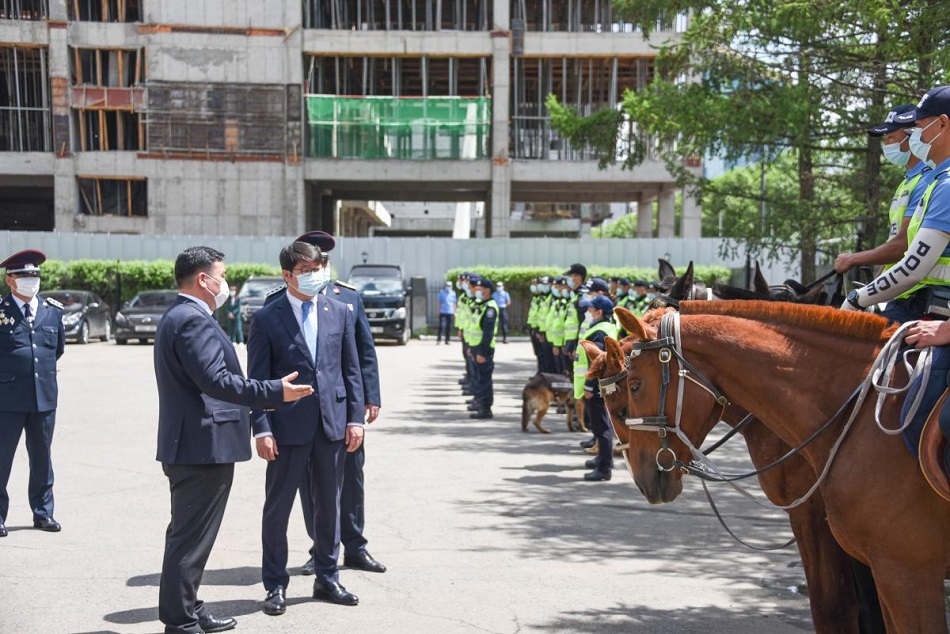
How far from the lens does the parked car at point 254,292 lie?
29.1 metres

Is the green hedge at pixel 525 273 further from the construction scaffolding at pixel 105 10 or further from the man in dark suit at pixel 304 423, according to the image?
the man in dark suit at pixel 304 423

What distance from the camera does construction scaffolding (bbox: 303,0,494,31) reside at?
41.2 metres

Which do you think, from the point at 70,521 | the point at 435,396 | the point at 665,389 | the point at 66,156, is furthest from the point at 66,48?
the point at 665,389

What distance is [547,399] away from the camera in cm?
1309

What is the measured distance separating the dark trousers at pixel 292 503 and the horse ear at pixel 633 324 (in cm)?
265

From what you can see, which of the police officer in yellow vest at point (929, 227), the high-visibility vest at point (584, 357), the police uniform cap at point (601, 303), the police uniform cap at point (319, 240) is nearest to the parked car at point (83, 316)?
the high-visibility vest at point (584, 357)

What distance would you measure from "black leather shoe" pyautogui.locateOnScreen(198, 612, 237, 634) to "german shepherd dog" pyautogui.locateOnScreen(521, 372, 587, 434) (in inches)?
312

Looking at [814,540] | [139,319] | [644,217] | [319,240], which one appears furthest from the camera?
[644,217]

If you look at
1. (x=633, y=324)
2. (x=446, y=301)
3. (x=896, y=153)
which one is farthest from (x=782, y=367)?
(x=446, y=301)

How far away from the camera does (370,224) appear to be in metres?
Answer: 71.4

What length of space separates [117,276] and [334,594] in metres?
30.6

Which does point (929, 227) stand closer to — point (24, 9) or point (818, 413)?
point (818, 413)

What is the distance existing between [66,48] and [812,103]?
35.3m

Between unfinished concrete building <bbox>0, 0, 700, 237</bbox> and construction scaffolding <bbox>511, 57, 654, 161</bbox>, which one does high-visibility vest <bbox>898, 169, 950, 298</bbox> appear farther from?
construction scaffolding <bbox>511, 57, 654, 161</bbox>
